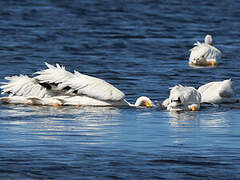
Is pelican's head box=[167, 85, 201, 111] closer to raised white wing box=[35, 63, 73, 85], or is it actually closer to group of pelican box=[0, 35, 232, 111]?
group of pelican box=[0, 35, 232, 111]

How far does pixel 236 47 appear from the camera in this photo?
91.4 ft

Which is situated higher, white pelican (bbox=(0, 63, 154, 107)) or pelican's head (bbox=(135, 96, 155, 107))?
white pelican (bbox=(0, 63, 154, 107))

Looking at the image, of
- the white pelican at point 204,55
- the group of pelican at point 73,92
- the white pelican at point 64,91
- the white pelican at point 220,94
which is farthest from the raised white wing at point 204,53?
the white pelican at point 64,91

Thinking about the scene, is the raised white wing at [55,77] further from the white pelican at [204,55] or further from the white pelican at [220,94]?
the white pelican at [204,55]

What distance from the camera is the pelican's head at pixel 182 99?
1452cm

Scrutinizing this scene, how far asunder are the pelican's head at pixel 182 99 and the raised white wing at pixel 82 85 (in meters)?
0.99

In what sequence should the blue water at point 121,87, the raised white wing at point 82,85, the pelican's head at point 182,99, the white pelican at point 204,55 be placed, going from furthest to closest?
1. the white pelican at point 204,55
2. the raised white wing at point 82,85
3. the pelican's head at point 182,99
4. the blue water at point 121,87

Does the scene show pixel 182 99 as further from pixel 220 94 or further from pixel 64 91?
pixel 64 91

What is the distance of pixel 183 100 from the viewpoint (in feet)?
47.9

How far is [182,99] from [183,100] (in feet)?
0.16

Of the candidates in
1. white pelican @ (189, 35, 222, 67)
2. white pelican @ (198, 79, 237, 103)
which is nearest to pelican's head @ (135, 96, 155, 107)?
white pelican @ (198, 79, 237, 103)

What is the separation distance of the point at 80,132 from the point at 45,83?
4.17 meters

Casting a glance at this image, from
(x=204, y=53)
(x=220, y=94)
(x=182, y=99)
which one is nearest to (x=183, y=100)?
(x=182, y=99)

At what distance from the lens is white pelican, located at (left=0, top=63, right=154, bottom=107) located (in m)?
15.1
